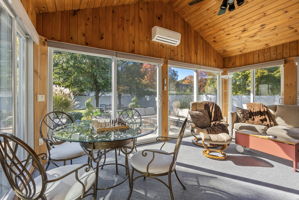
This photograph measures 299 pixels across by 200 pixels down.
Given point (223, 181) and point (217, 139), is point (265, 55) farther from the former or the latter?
point (223, 181)

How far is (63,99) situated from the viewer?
9.20ft

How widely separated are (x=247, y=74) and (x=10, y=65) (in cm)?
527

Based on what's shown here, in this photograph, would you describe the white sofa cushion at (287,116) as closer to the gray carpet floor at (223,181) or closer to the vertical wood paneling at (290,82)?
the vertical wood paneling at (290,82)

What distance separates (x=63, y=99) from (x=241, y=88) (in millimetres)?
4806

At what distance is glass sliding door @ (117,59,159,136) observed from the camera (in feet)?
11.1

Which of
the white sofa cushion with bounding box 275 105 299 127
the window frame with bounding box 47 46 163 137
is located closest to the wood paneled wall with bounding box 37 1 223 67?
the window frame with bounding box 47 46 163 137

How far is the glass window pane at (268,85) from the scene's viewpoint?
12.7ft

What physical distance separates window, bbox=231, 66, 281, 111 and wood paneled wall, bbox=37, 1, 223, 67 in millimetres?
1119

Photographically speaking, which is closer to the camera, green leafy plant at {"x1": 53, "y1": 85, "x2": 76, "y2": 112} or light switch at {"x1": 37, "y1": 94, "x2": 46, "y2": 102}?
light switch at {"x1": 37, "y1": 94, "x2": 46, "y2": 102}

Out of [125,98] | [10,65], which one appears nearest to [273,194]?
[125,98]

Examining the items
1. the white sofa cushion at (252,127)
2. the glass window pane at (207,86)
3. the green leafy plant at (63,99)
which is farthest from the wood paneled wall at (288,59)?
the green leafy plant at (63,99)

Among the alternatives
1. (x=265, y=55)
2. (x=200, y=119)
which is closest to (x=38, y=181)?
(x=200, y=119)

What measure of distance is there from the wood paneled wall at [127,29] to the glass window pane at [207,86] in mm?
366

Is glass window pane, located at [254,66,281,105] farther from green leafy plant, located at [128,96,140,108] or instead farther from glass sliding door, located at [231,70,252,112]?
green leafy plant, located at [128,96,140,108]
